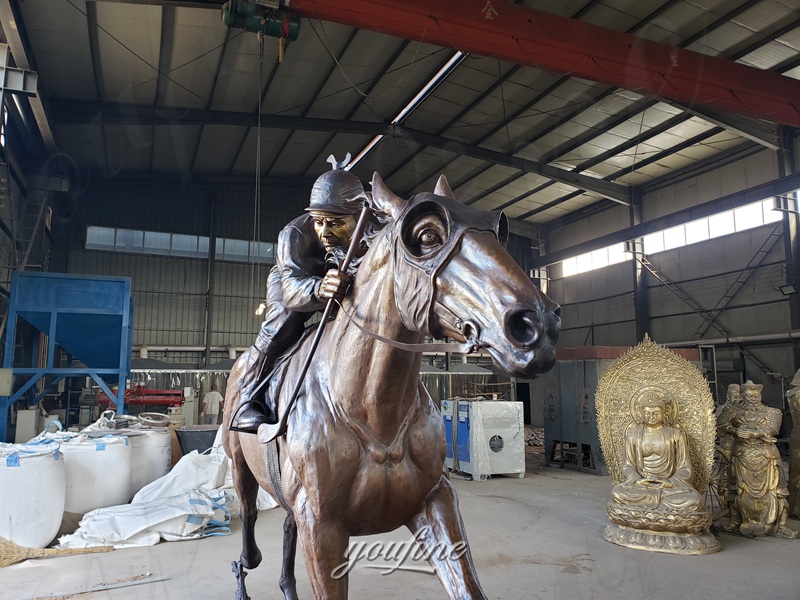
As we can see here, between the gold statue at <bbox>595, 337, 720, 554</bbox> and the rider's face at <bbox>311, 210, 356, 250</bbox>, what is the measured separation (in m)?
5.18

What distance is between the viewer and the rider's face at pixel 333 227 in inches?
88.0

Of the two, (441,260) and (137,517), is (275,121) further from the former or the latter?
(441,260)

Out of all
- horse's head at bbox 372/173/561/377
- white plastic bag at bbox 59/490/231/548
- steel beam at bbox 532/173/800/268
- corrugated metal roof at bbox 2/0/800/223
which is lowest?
white plastic bag at bbox 59/490/231/548

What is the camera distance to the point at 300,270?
7.11 feet

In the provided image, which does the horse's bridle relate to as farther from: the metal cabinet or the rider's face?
the metal cabinet

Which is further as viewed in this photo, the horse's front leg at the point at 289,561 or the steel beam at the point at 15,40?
the steel beam at the point at 15,40

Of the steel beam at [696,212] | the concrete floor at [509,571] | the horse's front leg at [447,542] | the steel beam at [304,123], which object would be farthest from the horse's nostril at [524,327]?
the steel beam at [696,212]

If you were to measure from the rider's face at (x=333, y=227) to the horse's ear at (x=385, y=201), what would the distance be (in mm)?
535

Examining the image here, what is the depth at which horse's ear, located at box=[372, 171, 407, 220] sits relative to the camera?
1.60m

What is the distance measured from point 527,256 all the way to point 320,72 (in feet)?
44.0

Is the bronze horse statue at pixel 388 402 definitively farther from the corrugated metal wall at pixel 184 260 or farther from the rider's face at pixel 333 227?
the corrugated metal wall at pixel 184 260

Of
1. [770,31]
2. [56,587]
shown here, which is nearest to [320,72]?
[770,31]

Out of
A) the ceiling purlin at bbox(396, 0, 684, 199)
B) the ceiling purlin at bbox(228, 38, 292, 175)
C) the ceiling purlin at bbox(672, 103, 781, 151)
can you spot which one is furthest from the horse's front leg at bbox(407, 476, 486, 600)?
the ceiling purlin at bbox(672, 103, 781, 151)

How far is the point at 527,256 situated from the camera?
77.6 feet
